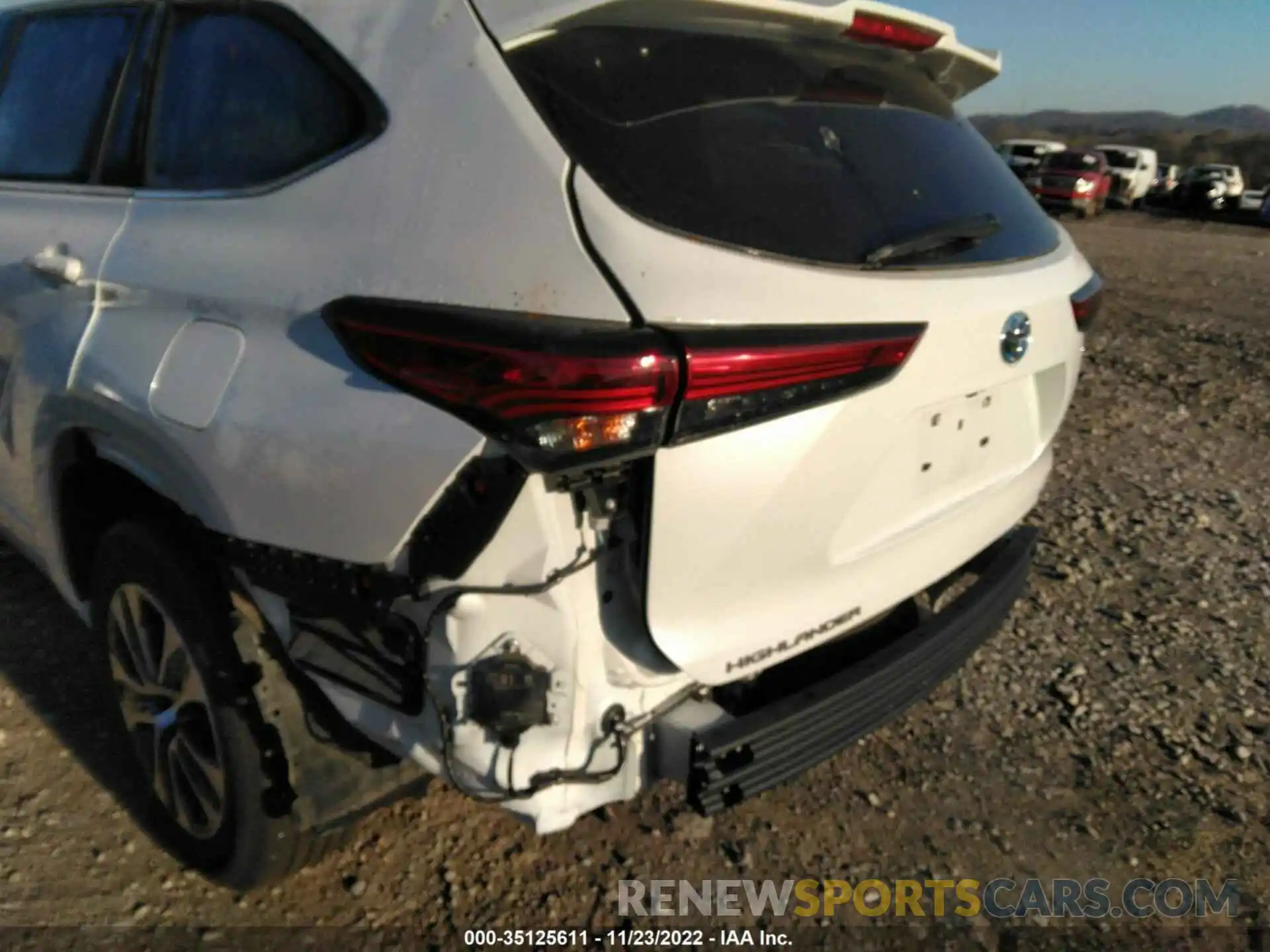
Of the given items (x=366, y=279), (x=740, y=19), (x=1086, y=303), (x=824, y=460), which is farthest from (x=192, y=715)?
(x=1086, y=303)

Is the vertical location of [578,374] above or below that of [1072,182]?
above

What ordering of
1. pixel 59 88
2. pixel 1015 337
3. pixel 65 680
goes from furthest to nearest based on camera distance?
pixel 65 680
pixel 59 88
pixel 1015 337

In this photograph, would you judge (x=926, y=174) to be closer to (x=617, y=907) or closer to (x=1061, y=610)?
(x=617, y=907)

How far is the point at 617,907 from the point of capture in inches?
97.2

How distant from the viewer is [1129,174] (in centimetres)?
2941

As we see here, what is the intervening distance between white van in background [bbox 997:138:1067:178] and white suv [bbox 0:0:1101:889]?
91.7ft

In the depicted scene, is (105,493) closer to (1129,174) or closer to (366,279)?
(366,279)

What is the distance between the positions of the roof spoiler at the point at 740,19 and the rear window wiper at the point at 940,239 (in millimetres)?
433

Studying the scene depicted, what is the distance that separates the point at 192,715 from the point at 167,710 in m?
0.14

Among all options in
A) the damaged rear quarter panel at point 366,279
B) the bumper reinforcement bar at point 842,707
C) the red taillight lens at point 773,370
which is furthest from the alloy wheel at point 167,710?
the red taillight lens at point 773,370

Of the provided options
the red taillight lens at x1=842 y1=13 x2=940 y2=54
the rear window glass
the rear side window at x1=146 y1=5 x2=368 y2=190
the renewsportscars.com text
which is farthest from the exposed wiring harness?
the red taillight lens at x1=842 y1=13 x2=940 y2=54

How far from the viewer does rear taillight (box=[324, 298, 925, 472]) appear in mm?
1600

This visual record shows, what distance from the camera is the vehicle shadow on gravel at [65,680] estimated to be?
9.53 feet

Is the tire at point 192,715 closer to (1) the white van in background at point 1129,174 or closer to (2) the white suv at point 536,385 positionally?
(2) the white suv at point 536,385
